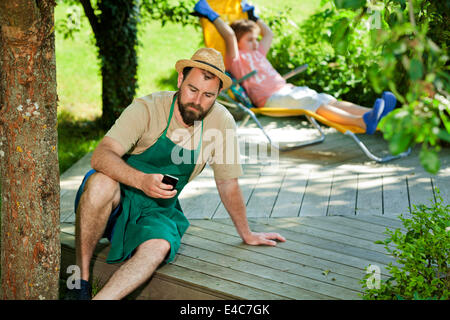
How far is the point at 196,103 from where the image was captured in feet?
8.93

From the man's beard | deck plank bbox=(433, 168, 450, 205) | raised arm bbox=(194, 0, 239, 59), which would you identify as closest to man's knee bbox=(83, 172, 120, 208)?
the man's beard

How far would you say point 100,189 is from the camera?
2572 mm

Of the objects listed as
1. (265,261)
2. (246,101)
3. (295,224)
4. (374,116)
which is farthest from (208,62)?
(246,101)

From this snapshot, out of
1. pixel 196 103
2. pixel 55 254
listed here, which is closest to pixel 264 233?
pixel 196 103

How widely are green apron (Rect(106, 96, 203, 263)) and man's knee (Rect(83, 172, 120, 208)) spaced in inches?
7.1

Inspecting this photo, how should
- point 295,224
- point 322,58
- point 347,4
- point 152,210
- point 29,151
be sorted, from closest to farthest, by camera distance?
point 347,4 < point 29,151 < point 152,210 < point 295,224 < point 322,58

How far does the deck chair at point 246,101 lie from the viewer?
4.68 metres

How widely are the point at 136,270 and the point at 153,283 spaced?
0.24 metres

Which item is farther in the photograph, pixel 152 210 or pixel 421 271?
pixel 152 210

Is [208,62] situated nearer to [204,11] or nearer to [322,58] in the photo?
[204,11]

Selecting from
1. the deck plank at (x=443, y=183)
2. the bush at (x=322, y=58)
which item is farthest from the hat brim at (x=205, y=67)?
the bush at (x=322, y=58)

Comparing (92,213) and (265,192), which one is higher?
(92,213)

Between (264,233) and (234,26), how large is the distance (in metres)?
2.87
